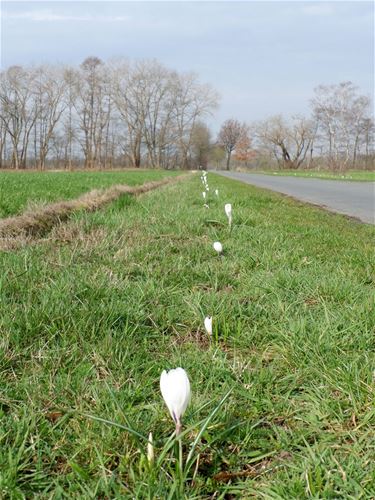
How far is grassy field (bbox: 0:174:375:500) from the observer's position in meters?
1.27

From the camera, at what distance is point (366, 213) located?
9.27 metres

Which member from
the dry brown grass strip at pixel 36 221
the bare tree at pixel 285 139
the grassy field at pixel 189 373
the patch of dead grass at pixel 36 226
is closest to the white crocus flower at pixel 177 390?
the grassy field at pixel 189 373

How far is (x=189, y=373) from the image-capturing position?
1.88 meters

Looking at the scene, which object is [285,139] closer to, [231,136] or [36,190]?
[231,136]

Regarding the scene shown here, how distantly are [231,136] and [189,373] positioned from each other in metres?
101

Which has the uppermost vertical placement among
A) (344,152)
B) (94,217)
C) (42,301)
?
(344,152)

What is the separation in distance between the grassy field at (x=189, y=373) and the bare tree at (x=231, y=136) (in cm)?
9885

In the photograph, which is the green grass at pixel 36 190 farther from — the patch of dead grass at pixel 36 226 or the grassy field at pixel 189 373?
the grassy field at pixel 189 373

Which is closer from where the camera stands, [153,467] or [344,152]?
[153,467]

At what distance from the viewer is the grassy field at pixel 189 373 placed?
4.17 ft

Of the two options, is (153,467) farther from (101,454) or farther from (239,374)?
(239,374)

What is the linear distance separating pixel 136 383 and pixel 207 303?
1001mm

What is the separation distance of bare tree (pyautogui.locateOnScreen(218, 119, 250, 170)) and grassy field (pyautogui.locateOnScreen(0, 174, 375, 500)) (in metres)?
98.8

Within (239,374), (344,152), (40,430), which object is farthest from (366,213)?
(344,152)
